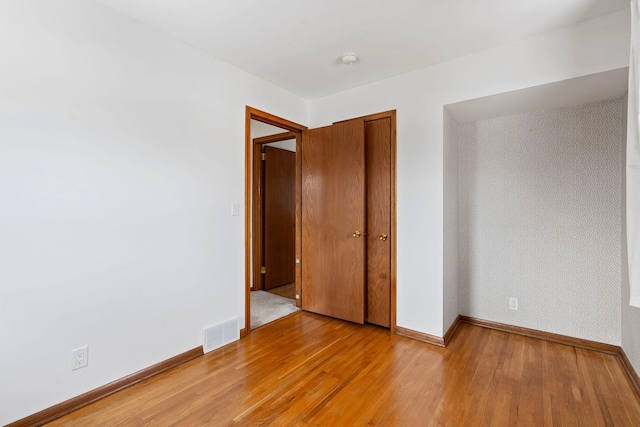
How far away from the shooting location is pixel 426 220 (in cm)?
274

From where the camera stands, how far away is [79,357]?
1.83 m

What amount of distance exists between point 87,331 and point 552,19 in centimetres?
359

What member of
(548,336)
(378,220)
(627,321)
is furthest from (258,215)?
(627,321)

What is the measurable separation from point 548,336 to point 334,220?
2.21 metres

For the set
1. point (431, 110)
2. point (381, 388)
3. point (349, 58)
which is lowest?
point (381, 388)

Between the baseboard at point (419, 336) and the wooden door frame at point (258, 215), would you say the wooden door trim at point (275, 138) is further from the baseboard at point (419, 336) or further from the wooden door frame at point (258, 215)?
the baseboard at point (419, 336)

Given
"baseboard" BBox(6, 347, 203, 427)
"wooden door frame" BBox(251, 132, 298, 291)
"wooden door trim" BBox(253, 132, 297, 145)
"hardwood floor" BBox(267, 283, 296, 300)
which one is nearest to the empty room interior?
"baseboard" BBox(6, 347, 203, 427)

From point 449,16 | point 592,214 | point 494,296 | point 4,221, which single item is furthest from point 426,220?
point 4,221

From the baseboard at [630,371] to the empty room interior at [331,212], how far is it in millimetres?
20

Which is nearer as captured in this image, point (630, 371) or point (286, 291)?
point (630, 371)

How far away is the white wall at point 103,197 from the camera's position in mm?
1621

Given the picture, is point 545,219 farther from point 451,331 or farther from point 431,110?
point 431,110

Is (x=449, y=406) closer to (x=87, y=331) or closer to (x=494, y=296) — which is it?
(x=494, y=296)

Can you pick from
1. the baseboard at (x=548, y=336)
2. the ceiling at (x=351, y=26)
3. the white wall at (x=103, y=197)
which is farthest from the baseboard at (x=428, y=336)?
the ceiling at (x=351, y=26)
